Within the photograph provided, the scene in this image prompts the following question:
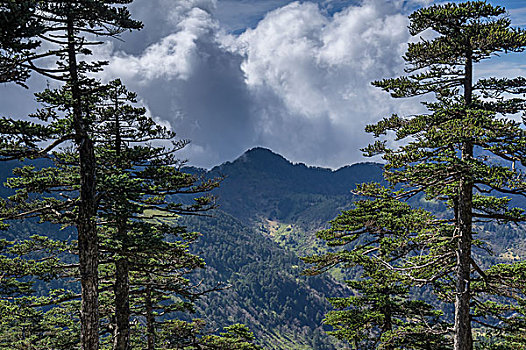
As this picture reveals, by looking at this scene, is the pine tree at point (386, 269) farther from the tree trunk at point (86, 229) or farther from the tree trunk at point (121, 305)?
the tree trunk at point (86, 229)

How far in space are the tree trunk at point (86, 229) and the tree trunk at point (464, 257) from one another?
47.2 feet

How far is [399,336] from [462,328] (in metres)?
3.26

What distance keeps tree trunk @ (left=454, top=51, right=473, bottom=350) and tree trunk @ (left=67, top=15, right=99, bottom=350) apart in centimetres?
1440

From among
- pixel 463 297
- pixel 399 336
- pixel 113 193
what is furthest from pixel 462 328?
pixel 113 193

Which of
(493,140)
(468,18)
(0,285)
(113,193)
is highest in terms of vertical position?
(468,18)

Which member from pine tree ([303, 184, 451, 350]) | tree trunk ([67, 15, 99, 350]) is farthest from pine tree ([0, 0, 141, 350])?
pine tree ([303, 184, 451, 350])

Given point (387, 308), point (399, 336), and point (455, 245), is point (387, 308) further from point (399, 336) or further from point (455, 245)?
point (455, 245)

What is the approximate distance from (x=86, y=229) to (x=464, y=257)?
15182 millimetres

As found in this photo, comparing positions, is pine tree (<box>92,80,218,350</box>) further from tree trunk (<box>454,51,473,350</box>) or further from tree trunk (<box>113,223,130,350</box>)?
tree trunk (<box>454,51,473,350</box>)

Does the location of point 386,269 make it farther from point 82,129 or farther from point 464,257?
point 82,129

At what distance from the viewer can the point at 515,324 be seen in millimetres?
16297

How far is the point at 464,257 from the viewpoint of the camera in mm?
15312

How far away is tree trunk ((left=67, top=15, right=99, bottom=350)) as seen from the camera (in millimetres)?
13992


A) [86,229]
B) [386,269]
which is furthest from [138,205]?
[386,269]
